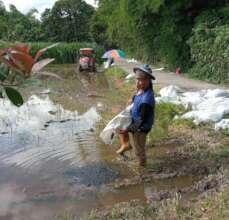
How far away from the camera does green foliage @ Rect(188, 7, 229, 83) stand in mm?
12055

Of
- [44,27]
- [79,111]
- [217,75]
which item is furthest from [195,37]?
[44,27]

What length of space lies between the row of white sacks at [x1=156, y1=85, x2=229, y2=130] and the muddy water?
115cm

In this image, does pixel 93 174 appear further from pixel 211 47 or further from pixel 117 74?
pixel 117 74

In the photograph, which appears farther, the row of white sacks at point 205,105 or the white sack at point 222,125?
the row of white sacks at point 205,105

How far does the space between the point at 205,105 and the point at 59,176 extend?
3.47 meters

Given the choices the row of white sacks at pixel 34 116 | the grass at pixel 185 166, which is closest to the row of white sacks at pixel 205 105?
the grass at pixel 185 166

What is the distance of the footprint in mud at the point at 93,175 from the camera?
5198 millimetres

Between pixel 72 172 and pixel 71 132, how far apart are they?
247 centimetres

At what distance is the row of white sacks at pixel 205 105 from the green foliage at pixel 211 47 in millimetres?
2985

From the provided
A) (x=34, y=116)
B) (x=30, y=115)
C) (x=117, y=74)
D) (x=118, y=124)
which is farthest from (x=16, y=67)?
(x=117, y=74)

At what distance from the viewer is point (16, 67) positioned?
1.75m

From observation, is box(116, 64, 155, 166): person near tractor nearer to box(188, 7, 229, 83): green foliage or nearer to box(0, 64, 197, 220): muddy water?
box(0, 64, 197, 220): muddy water

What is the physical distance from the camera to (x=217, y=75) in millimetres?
12664

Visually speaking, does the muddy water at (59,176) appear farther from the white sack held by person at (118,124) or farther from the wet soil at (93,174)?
the white sack held by person at (118,124)
